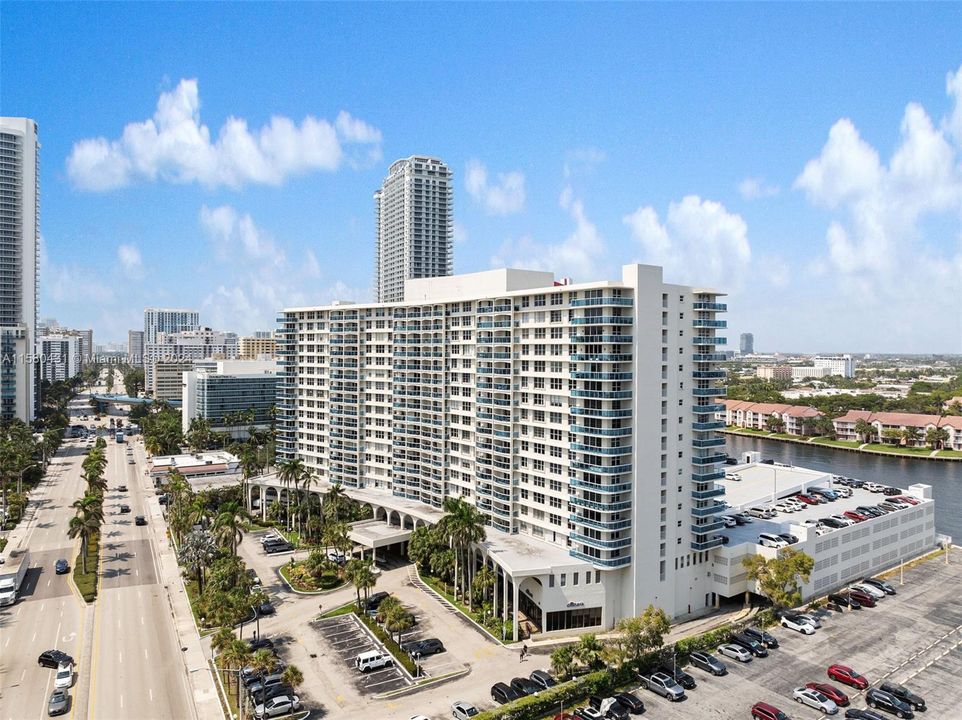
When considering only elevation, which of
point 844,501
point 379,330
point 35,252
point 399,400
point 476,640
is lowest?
point 476,640

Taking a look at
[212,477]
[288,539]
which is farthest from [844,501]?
[212,477]

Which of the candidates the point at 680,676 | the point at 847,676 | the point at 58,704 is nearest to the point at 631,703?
the point at 680,676

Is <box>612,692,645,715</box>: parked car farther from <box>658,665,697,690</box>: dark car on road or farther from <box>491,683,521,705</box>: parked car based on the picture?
<box>491,683,521,705</box>: parked car

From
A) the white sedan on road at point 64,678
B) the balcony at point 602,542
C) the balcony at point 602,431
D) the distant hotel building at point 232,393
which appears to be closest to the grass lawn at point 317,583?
the white sedan on road at point 64,678

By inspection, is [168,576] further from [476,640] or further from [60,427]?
[60,427]

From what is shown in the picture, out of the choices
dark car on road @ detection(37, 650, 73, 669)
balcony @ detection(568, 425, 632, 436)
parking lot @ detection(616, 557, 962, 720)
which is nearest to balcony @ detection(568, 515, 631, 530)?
balcony @ detection(568, 425, 632, 436)

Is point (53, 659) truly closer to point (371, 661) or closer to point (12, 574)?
point (12, 574)
